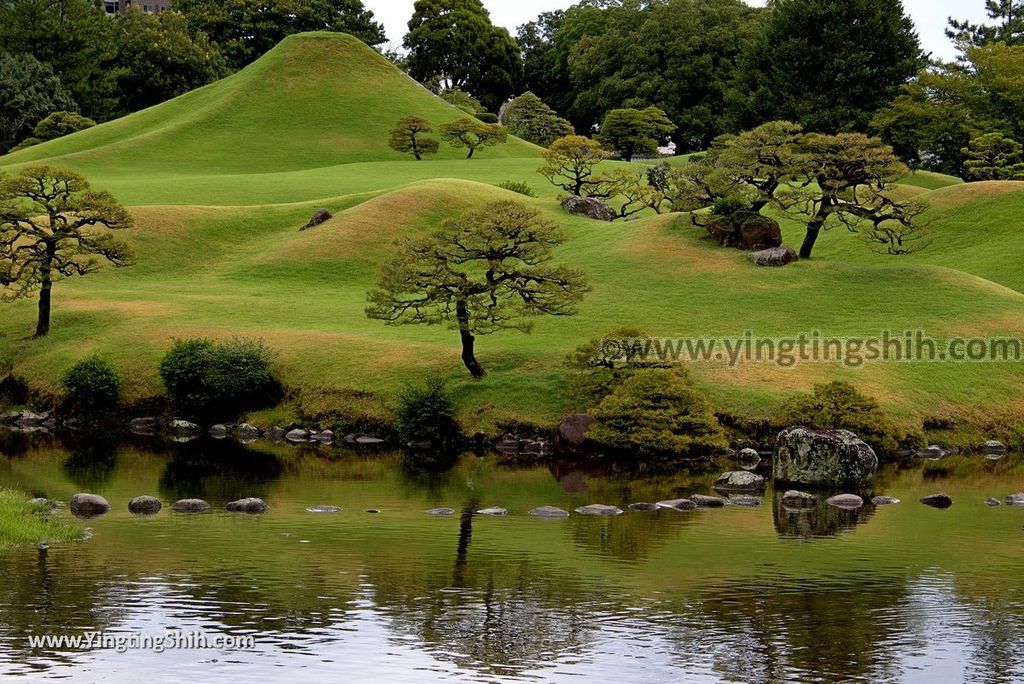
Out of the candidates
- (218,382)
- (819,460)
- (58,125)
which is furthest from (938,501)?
(58,125)

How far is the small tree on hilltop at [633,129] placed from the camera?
4803 inches

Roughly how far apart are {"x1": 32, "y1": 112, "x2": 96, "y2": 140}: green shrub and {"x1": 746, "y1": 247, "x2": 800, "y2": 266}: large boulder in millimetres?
88270

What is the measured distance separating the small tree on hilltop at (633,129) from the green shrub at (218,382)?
72306mm

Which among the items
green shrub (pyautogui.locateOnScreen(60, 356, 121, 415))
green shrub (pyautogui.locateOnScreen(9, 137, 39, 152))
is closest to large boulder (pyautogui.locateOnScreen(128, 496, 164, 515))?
green shrub (pyautogui.locateOnScreen(60, 356, 121, 415))

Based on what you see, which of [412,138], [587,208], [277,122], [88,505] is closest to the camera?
[88,505]

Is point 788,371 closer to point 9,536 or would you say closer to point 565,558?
point 565,558

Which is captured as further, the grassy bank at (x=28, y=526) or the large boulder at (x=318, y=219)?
the large boulder at (x=318, y=219)

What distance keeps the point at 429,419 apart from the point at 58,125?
97.9 m

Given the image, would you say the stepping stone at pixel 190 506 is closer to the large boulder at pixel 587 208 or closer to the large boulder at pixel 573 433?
the large boulder at pixel 573 433

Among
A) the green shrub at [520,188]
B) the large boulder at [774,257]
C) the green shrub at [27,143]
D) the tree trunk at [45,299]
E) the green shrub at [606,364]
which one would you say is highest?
the green shrub at [27,143]

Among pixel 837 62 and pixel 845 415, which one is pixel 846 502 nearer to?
pixel 845 415

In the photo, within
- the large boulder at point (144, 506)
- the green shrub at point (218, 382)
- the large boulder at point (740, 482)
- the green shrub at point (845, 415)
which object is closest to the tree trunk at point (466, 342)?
the green shrub at point (218, 382)

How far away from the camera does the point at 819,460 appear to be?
1766 inches

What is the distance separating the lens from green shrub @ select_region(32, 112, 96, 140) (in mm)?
134375
